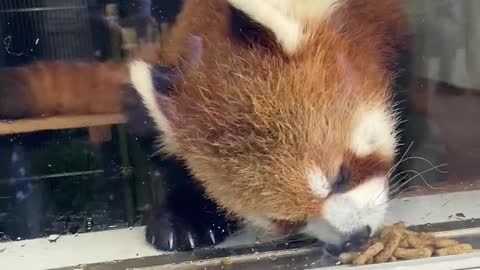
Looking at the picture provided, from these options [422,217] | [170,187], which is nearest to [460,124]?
[422,217]

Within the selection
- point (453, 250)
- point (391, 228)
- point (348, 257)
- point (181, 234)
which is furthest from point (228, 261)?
point (453, 250)

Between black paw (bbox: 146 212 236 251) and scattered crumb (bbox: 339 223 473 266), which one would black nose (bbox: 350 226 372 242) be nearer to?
scattered crumb (bbox: 339 223 473 266)

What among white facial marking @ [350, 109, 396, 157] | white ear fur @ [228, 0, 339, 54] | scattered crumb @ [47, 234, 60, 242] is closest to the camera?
white ear fur @ [228, 0, 339, 54]

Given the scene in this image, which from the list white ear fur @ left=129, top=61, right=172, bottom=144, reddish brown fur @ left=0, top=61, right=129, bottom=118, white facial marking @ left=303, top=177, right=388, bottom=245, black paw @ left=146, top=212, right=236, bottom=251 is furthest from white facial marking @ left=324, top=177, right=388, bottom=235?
reddish brown fur @ left=0, top=61, right=129, bottom=118

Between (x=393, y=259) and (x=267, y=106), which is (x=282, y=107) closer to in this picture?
(x=267, y=106)

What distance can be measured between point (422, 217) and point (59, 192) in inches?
28.7

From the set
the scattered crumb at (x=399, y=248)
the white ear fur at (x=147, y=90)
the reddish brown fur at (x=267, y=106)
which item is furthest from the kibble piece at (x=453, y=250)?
the white ear fur at (x=147, y=90)

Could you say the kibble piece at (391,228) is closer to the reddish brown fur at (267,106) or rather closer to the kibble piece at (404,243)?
the kibble piece at (404,243)

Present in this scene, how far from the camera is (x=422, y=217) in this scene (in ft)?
5.04

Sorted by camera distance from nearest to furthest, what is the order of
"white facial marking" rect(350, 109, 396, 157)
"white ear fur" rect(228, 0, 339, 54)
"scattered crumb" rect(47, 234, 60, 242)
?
"white ear fur" rect(228, 0, 339, 54) → "white facial marking" rect(350, 109, 396, 157) → "scattered crumb" rect(47, 234, 60, 242)

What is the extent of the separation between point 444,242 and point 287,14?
539mm

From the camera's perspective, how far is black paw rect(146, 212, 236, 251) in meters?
1.48

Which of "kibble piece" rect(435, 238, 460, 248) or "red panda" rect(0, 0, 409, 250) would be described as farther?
"kibble piece" rect(435, 238, 460, 248)

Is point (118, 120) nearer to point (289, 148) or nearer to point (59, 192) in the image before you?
point (59, 192)
